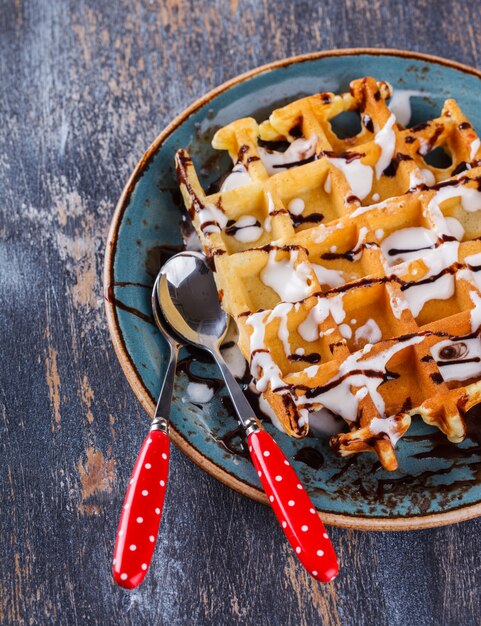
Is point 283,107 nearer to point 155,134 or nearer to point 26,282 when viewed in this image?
point 155,134

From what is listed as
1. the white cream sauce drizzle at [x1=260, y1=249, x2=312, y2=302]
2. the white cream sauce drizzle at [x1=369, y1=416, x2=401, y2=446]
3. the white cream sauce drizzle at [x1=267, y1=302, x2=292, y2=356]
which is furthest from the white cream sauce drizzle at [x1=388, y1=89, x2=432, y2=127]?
the white cream sauce drizzle at [x1=369, y1=416, x2=401, y2=446]

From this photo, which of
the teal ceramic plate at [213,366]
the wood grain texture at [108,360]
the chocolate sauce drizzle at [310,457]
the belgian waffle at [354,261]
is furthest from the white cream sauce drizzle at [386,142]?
the chocolate sauce drizzle at [310,457]

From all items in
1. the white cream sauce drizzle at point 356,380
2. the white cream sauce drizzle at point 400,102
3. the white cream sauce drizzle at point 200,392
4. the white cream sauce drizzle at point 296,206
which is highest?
the white cream sauce drizzle at point 400,102

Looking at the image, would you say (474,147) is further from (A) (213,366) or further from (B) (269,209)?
(A) (213,366)

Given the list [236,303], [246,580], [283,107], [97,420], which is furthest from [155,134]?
[246,580]

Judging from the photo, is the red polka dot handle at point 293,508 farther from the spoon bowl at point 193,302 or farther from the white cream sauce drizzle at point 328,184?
the white cream sauce drizzle at point 328,184

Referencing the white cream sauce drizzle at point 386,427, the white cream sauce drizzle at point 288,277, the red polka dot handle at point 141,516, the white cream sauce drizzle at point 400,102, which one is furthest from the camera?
the white cream sauce drizzle at point 400,102

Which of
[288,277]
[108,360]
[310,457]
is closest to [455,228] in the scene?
[288,277]
